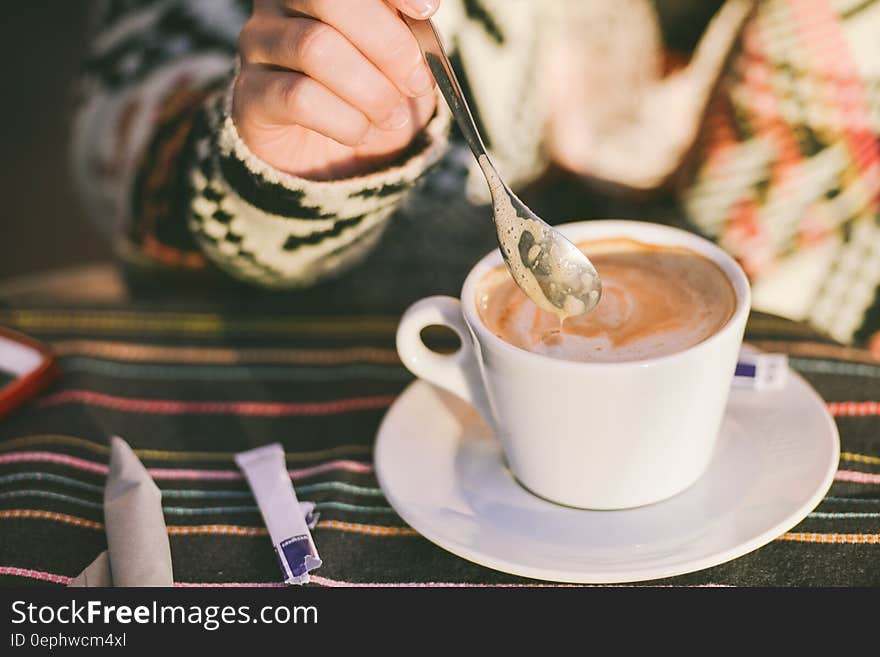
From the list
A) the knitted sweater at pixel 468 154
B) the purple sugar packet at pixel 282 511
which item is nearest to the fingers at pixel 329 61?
the knitted sweater at pixel 468 154

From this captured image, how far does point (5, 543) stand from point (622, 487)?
0.37 m

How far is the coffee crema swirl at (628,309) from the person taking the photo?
20.1 inches

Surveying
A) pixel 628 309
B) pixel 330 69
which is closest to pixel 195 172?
pixel 330 69

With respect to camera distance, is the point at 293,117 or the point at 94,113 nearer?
the point at 293,117

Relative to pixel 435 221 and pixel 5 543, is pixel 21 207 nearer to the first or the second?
pixel 435 221

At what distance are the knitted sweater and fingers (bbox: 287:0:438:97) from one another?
124 mm

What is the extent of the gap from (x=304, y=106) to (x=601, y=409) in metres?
0.25

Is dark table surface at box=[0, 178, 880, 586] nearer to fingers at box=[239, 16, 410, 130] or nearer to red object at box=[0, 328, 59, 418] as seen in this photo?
red object at box=[0, 328, 59, 418]

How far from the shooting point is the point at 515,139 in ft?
3.48

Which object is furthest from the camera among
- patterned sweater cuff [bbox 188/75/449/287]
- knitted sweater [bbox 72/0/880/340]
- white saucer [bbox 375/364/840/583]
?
knitted sweater [bbox 72/0/880/340]

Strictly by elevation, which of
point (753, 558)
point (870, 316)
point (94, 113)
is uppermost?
point (94, 113)

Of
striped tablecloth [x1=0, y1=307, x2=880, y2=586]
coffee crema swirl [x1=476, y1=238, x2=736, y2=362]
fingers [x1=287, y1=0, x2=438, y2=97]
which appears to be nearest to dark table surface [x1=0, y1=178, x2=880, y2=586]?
striped tablecloth [x1=0, y1=307, x2=880, y2=586]

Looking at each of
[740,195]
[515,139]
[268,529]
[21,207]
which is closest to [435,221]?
[515,139]

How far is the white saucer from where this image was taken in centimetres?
45
